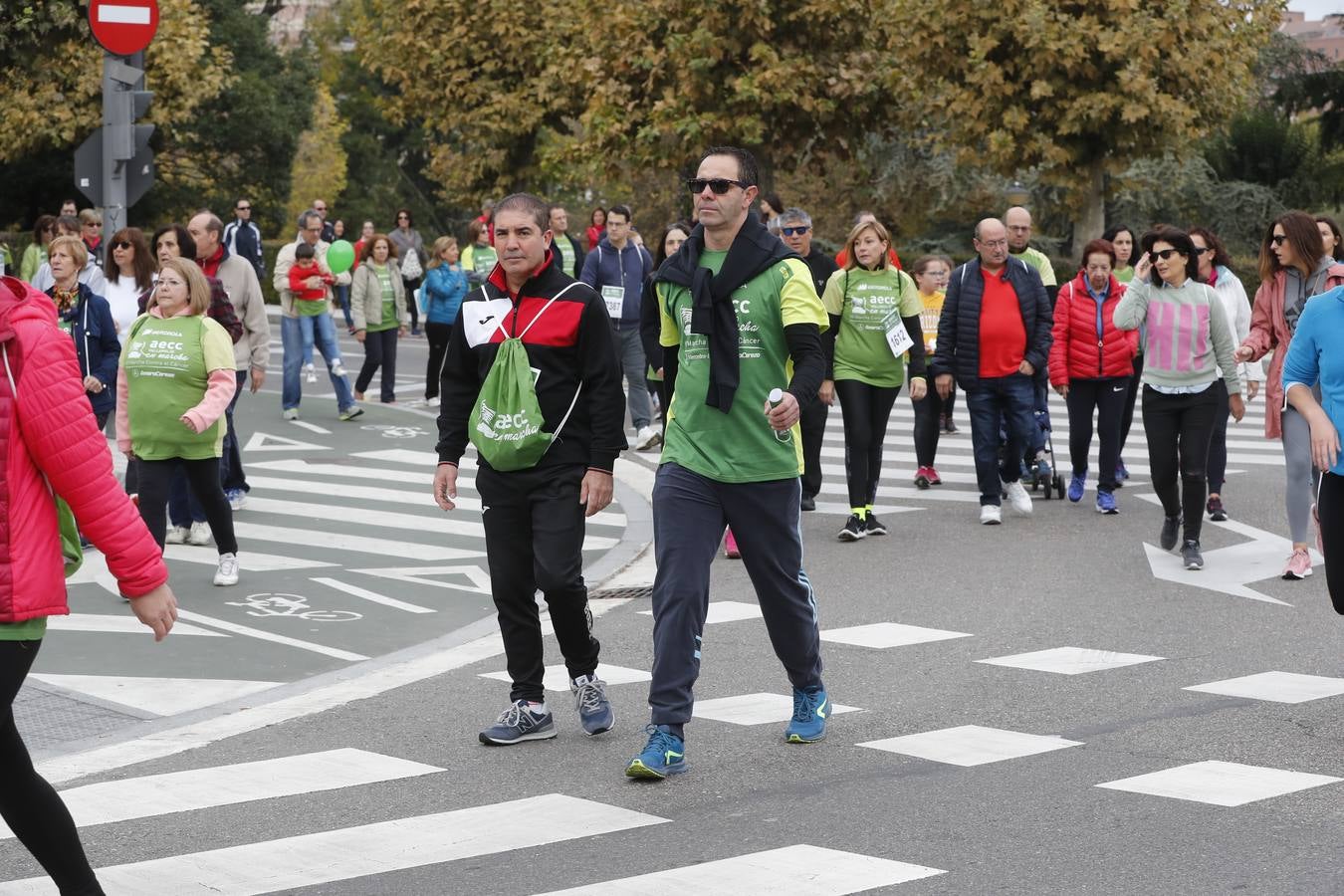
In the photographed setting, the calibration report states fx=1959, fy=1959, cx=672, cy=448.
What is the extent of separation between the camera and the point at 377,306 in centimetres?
1922

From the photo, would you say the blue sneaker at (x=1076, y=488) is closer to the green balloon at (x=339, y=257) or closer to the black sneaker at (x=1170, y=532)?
the black sneaker at (x=1170, y=532)

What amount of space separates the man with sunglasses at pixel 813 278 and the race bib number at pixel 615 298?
4.18 m

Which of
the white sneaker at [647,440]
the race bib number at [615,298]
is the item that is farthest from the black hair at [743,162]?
the race bib number at [615,298]

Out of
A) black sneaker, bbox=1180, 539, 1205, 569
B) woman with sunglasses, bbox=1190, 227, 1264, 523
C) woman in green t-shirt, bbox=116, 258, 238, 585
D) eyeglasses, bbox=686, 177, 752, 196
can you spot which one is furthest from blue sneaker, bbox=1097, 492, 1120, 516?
eyeglasses, bbox=686, 177, 752, 196

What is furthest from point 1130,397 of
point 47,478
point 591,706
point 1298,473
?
point 47,478

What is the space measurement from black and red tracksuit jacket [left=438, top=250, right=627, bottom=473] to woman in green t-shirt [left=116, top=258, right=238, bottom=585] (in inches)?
136

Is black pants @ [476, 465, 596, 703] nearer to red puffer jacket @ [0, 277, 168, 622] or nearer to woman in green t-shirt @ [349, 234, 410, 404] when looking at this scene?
red puffer jacket @ [0, 277, 168, 622]

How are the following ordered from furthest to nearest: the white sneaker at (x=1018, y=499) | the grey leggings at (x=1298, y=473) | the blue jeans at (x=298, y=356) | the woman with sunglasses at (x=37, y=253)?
the blue jeans at (x=298, y=356)
the woman with sunglasses at (x=37, y=253)
the white sneaker at (x=1018, y=499)
the grey leggings at (x=1298, y=473)

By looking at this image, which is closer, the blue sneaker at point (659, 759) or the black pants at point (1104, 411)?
the blue sneaker at point (659, 759)

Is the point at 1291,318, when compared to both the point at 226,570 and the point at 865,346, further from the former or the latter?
the point at 226,570

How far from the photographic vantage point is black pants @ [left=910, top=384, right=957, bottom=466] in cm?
1411

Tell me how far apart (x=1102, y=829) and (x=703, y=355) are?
195cm

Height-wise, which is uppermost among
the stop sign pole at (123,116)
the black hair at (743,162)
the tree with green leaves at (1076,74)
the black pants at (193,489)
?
the tree with green leaves at (1076,74)

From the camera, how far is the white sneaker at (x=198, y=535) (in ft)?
38.1
